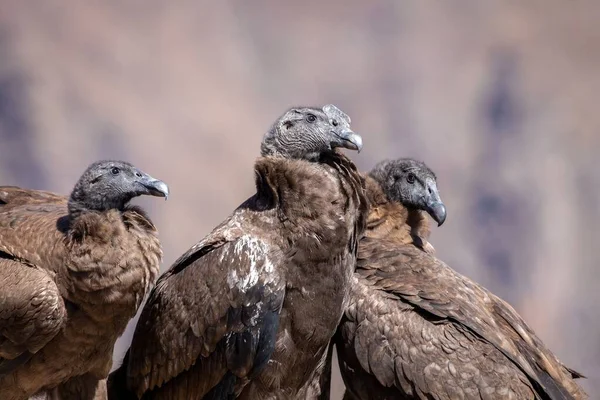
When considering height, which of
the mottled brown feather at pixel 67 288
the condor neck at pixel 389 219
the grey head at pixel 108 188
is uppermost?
the condor neck at pixel 389 219

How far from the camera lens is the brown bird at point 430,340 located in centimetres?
534

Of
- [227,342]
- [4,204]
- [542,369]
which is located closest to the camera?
[227,342]

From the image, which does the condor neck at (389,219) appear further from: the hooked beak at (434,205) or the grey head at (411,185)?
the hooked beak at (434,205)

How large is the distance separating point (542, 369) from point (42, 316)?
9.12ft

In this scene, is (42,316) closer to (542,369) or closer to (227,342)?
(227,342)

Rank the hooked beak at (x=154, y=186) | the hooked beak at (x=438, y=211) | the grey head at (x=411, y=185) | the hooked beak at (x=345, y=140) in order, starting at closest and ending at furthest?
1. the hooked beak at (x=345, y=140)
2. the hooked beak at (x=154, y=186)
3. the hooked beak at (x=438, y=211)
4. the grey head at (x=411, y=185)

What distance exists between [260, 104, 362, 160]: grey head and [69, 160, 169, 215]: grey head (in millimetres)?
705

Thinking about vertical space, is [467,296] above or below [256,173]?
below

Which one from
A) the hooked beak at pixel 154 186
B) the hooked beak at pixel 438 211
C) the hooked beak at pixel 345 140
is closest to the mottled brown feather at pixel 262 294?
the hooked beak at pixel 345 140

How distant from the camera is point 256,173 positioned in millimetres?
5578

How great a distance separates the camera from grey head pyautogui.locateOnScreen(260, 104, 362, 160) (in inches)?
218

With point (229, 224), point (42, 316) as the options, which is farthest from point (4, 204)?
point (229, 224)

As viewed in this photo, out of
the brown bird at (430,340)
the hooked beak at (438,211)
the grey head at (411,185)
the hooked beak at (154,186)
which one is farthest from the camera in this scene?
the grey head at (411,185)

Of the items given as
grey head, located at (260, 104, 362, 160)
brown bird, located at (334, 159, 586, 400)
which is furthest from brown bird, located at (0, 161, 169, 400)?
brown bird, located at (334, 159, 586, 400)
